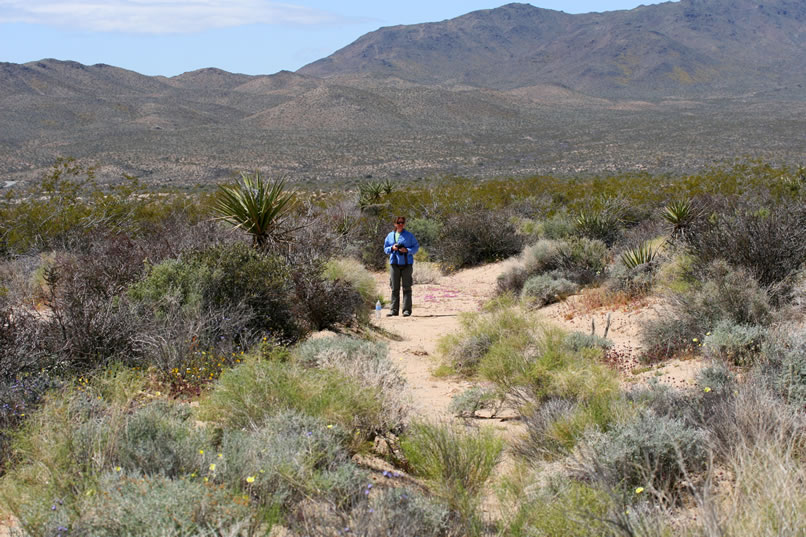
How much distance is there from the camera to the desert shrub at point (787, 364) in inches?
179

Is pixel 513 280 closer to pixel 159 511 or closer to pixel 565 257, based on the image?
pixel 565 257

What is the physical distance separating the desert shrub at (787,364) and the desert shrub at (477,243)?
1187 centimetres

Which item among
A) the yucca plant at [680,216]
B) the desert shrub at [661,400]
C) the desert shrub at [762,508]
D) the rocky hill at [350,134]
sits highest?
the rocky hill at [350,134]

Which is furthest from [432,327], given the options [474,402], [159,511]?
[159,511]

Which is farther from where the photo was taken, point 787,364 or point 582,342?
point 582,342

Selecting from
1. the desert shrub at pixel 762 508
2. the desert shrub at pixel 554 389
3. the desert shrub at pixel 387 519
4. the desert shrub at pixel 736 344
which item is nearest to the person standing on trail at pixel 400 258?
the desert shrub at pixel 554 389

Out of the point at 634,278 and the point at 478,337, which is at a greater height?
the point at 634,278

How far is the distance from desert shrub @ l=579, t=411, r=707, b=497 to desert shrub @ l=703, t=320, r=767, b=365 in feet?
6.75

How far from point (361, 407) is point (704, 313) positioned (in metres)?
4.36

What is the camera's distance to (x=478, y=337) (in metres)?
7.70

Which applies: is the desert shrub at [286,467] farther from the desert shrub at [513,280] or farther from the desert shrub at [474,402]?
the desert shrub at [513,280]

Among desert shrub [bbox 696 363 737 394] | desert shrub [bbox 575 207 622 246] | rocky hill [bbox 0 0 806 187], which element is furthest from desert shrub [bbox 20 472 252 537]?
rocky hill [bbox 0 0 806 187]

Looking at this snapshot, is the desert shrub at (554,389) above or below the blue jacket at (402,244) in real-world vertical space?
below

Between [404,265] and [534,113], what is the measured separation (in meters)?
97.6
